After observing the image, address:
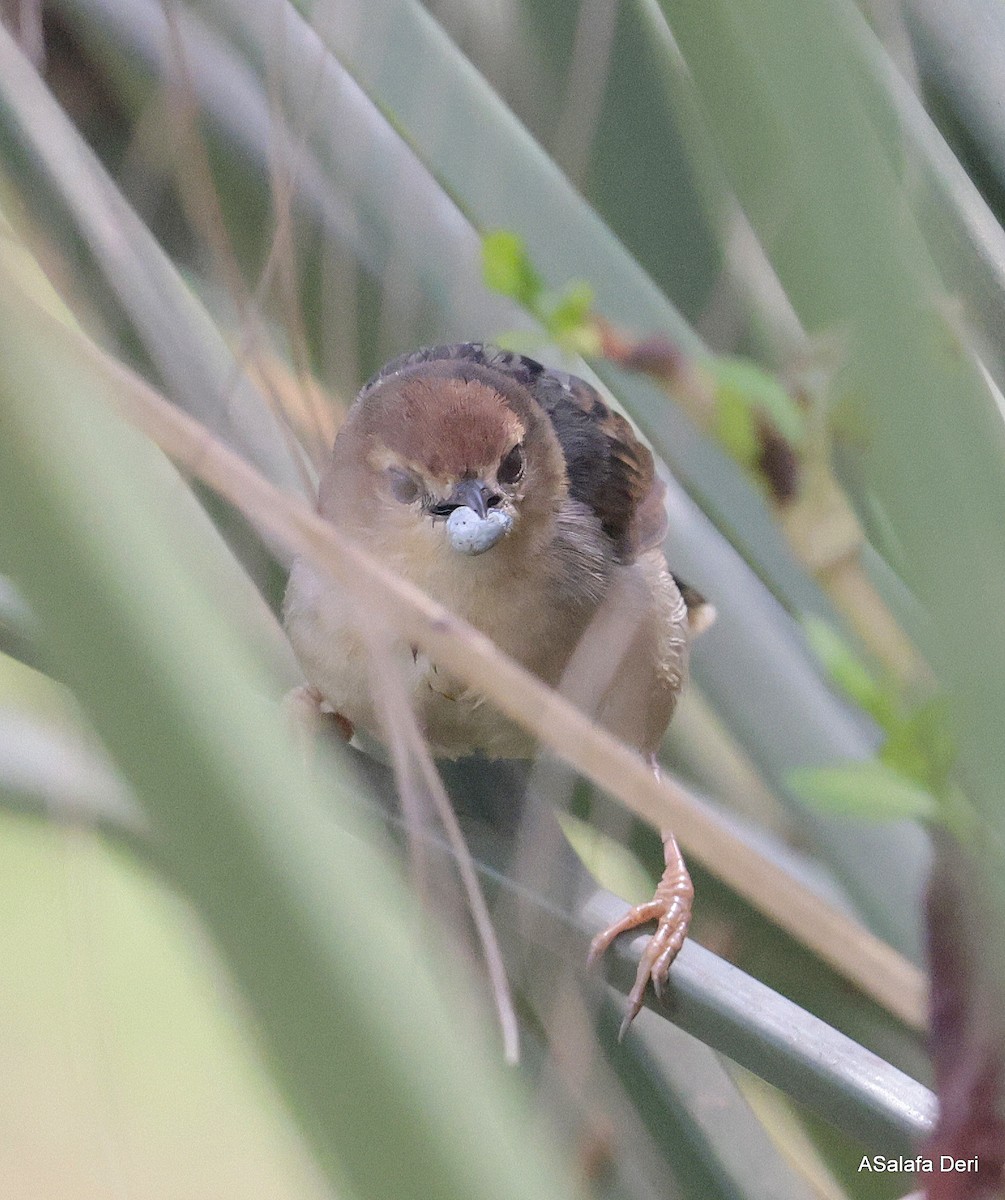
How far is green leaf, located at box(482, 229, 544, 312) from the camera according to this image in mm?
1001

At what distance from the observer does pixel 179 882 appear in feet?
1.27

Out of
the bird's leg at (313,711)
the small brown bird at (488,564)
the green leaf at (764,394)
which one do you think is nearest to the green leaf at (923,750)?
the green leaf at (764,394)

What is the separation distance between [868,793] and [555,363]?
127 cm

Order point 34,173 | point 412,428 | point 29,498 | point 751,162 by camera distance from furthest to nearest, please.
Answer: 1. point 412,428
2. point 34,173
3. point 751,162
4. point 29,498

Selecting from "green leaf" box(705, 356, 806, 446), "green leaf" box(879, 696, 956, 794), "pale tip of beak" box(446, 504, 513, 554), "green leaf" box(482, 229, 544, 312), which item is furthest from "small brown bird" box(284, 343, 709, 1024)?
"green leaf" box(879, 696, 956, 794)

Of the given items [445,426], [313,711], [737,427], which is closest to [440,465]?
[445,426]

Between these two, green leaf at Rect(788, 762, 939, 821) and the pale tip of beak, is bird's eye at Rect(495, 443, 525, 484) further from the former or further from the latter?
green leaf at Rect(788, 762, 939, 821)

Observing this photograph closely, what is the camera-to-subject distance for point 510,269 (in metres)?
1.00

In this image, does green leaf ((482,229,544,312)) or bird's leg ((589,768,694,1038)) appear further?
bird's leg ((589,768,694,1038))

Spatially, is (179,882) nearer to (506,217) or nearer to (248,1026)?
(248,1026)

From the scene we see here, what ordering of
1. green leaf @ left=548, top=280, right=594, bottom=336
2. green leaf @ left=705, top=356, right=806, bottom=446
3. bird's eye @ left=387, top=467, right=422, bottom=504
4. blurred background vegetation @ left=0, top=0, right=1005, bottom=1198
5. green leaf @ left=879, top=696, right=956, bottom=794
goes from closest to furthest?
blurred background vegetation @ left=0, top=0, right=1005, bottom=1198 < green leaf @ left=879, top=696, right=956, bottom=794 < green leaf @ left=705, top=356, right=806, bottom=446 < green leaf @ left=548, top=280, right=594, bottom=336 < bird's eye @ left=387, top=467, right=422, bottom=504

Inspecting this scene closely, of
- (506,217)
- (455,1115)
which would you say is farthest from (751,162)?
(506,217)

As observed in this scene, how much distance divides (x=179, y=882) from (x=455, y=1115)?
0.11 metres

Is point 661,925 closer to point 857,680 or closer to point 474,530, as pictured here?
point 474,530
